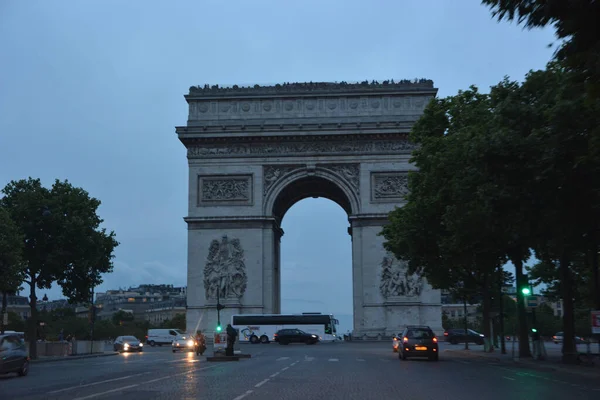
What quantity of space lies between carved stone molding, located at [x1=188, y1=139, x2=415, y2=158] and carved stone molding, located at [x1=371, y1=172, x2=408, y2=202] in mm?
2017

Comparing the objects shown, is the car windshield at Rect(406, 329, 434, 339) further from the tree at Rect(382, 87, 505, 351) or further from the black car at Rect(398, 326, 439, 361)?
the tree at Rect(382, 87, 505, 351)

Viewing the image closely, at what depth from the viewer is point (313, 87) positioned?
222 feet

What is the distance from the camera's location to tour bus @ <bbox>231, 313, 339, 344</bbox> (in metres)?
65.6

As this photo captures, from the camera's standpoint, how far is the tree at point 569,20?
9.77 meters

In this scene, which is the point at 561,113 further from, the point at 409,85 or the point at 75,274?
the point at 409,85

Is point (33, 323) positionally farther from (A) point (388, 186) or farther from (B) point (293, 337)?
(A) point (388, 186)

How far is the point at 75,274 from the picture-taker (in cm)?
5128

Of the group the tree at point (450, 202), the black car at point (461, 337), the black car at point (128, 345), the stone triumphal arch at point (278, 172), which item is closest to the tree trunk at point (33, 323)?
the black car at point (128, 345)

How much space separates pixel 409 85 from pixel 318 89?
801cm

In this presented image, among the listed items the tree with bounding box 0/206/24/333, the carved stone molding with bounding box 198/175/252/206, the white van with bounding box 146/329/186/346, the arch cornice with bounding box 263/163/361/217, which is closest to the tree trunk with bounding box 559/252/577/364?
the tree with bounding box 0/206/24/333

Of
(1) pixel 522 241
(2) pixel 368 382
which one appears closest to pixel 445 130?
(1) pixel 522 241

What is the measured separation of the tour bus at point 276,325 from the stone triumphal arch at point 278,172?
797 millimetres

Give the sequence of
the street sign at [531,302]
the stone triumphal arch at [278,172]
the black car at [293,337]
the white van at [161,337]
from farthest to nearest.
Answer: the white van at [161,337] < the black car at [293,337] < the stone triumphal arch at [278,172] < the street sign at [531,302]

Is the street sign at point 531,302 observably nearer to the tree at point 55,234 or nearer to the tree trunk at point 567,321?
the tree trunk at point 567,321
